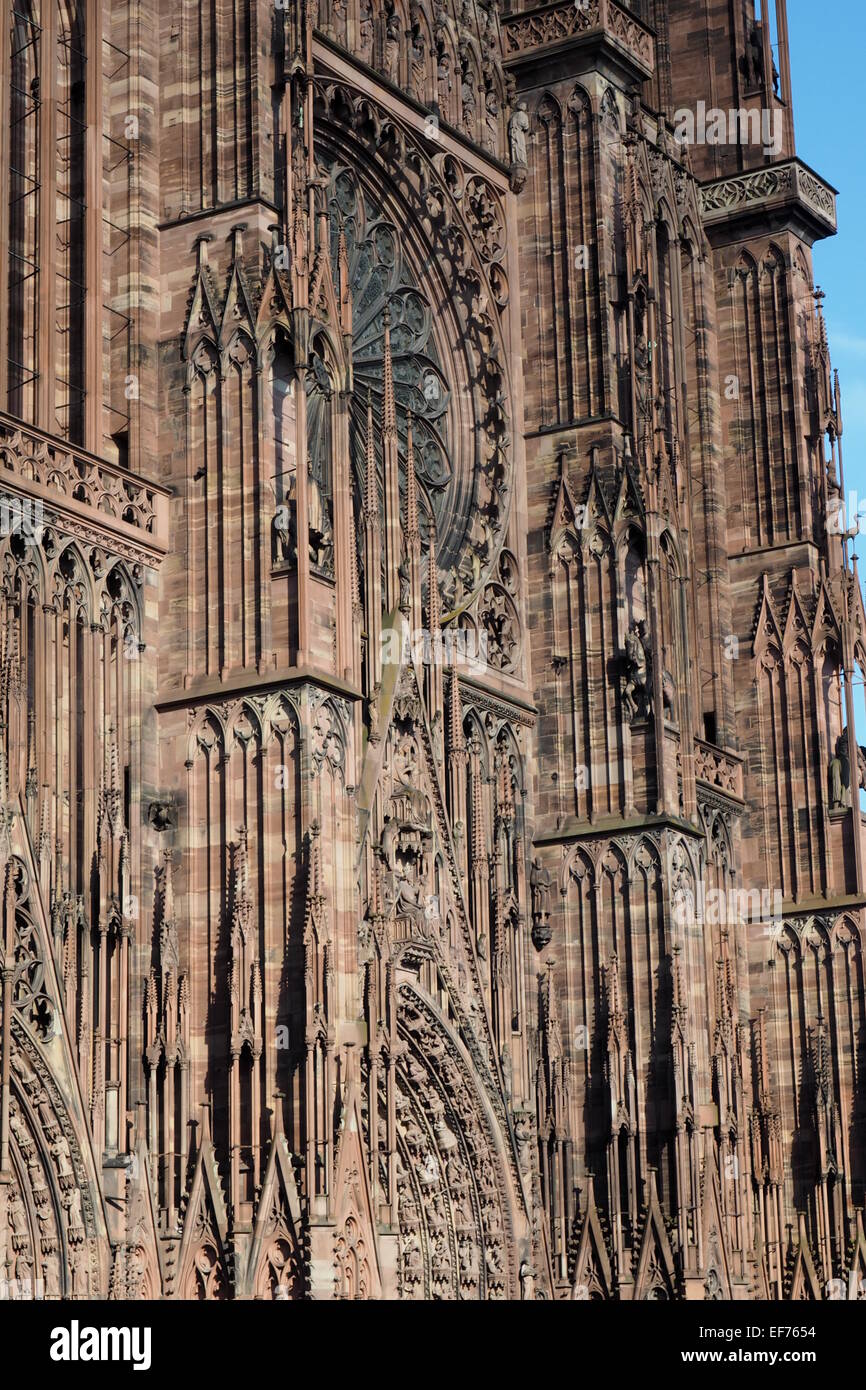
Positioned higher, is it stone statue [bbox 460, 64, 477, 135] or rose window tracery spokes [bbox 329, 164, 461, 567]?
stone statue [bbox 460, 64, 477, 135]

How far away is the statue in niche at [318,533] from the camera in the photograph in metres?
29.4

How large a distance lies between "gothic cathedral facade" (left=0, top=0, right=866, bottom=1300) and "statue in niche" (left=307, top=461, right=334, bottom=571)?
8cm

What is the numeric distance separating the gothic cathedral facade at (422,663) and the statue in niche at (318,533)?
0.25 ft

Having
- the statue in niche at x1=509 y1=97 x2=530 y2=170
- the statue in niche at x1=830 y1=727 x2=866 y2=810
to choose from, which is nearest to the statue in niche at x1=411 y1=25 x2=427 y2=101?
the statue in niche at x1=509 y1=97 x2=530 y2=170

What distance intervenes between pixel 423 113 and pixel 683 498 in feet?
24.1

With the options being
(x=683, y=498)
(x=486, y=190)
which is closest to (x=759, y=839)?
(x=683, y=498)

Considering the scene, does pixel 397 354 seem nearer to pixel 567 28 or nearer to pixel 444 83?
pixel 444 83

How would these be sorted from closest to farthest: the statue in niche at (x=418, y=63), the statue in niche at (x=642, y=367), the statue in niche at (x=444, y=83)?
1. the statue in niche at (x=418, y=63)
2. the statue in niche at (x=444, y=83)
3. the statue in niche at (x=642, y=367)

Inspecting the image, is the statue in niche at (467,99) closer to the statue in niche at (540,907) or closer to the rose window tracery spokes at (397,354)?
the rose window tracery spokes at (397,354)

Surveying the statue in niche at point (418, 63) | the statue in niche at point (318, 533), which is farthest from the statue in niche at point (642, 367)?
the statue in niche at point (318, 533)

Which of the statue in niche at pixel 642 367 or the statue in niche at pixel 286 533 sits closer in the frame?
the statue in niche at pixel 286 533

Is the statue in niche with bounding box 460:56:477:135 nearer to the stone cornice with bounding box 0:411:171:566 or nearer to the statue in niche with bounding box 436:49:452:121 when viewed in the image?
the statue in niche with bounding box 436:49:452:121

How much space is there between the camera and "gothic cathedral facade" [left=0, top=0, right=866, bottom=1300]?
89.7 feet

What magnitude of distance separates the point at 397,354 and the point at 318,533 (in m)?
8.08
